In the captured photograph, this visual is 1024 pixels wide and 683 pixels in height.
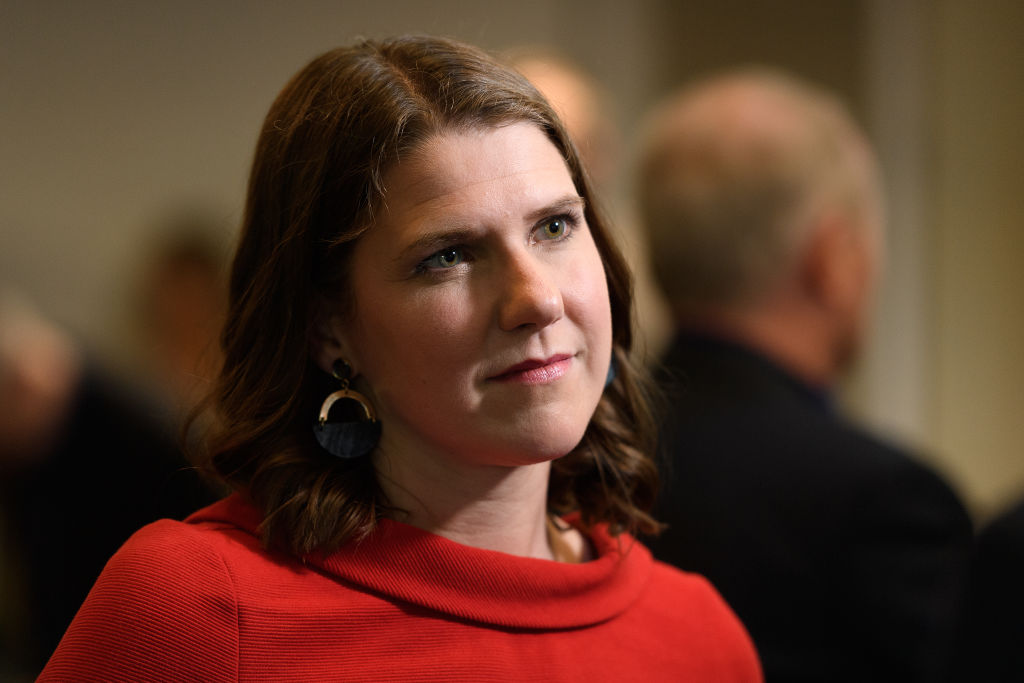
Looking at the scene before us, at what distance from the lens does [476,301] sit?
3.95ft

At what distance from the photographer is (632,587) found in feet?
4.81

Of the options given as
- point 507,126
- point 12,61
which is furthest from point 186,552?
point 12,61

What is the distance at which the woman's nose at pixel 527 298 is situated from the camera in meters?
1.17

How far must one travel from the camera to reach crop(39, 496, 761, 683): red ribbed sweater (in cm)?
114

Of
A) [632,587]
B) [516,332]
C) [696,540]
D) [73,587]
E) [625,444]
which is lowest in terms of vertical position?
[73,587]

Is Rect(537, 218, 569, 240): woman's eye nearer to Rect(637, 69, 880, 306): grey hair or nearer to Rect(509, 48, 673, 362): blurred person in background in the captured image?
Rect(509, 48, 673, 362): blurred person in background

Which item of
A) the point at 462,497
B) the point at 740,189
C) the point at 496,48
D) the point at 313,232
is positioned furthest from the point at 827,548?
the point at 496,48

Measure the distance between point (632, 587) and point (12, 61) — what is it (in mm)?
4071

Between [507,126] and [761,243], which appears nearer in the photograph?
[507,126]

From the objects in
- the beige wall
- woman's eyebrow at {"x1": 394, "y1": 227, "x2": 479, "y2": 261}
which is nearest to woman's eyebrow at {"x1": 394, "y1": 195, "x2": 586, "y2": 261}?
woman's eyebrow at {"x1": 394, "y1": 227, "x2": 479, "y2": 261}

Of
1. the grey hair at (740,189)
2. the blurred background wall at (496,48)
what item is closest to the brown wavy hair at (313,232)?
the grey hair at (740,189)

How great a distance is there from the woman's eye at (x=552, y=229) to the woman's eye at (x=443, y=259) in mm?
100

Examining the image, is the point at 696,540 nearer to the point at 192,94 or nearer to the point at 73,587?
the point at 73,587

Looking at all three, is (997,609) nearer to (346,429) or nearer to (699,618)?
(699,618)
